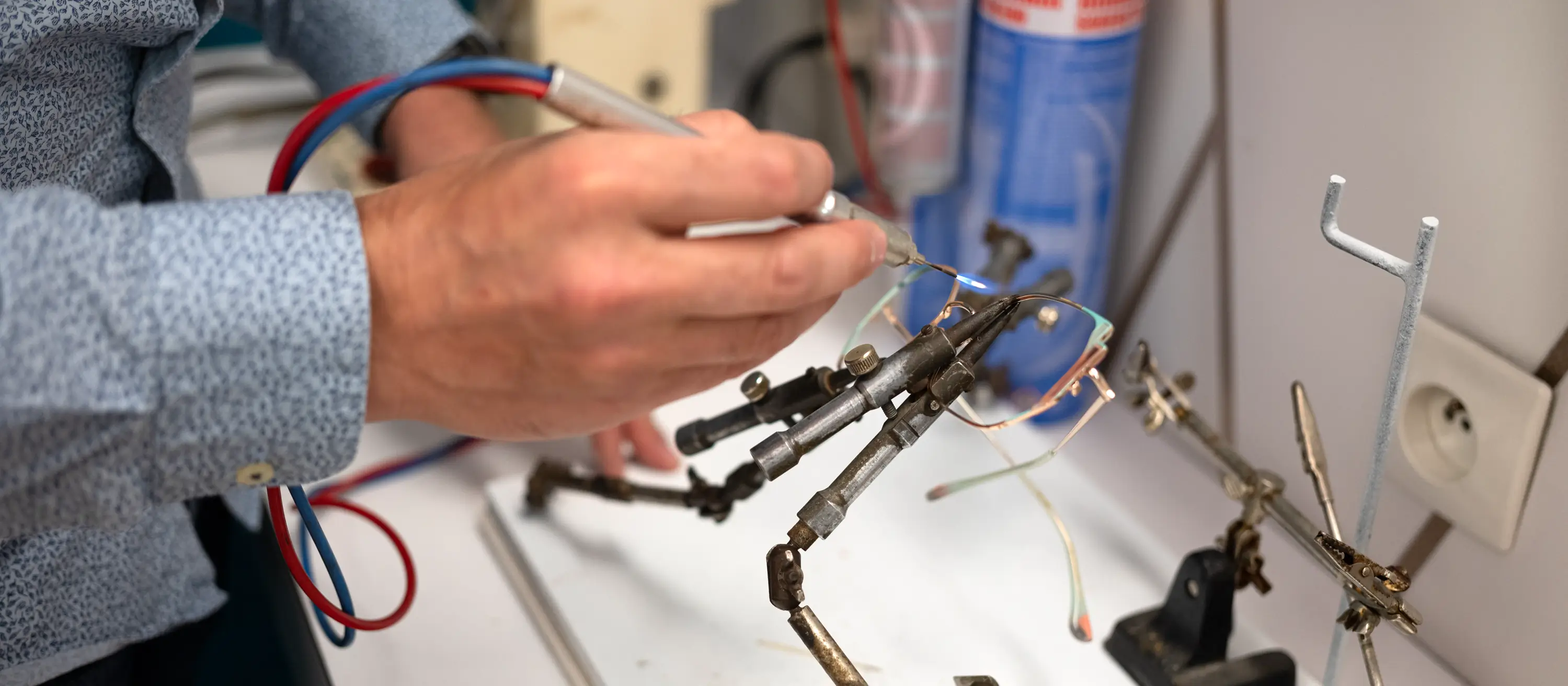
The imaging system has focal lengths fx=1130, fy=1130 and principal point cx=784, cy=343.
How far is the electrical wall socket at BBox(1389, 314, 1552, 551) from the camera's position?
22.2 inches

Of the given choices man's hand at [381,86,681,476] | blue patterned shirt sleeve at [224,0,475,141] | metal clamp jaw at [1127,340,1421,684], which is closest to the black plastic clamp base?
metal clamp jaw at [1127,340,1421,684]

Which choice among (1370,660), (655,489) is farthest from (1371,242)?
(655,489)

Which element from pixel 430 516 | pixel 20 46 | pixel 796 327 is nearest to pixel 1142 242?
pixel 796 327

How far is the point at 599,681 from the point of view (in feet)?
2.01

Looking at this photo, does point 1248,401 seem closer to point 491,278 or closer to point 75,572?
point 491,278

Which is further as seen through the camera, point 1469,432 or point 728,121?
point 1469,432

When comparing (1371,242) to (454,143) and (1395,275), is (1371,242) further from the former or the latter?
(454,143)

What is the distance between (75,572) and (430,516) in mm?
226

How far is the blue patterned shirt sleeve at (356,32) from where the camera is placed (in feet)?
2.51

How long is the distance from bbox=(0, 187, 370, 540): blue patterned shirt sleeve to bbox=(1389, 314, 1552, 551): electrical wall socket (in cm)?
53

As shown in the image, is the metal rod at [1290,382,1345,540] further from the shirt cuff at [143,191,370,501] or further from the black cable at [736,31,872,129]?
the black cable at [736,31,872,129]

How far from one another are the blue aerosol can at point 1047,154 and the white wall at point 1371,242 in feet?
0.18

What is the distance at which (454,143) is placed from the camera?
772 mm

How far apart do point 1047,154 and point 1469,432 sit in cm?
30
